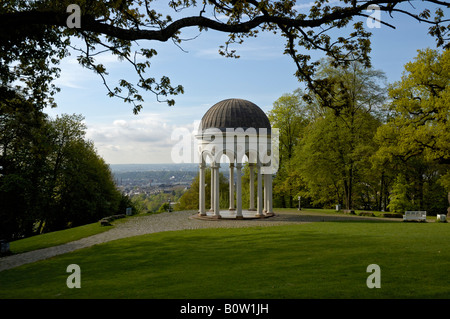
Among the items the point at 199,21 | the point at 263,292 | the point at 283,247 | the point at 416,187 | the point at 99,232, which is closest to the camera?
the point at 263,292

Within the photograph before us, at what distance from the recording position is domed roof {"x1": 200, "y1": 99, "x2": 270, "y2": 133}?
25.8 m

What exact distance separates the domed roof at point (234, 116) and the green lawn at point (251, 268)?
420 inches

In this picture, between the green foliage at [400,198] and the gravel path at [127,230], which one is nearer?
the gravel path at [127,230]

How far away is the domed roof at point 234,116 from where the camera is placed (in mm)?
25819

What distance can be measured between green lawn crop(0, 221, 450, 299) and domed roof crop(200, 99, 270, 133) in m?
10.7

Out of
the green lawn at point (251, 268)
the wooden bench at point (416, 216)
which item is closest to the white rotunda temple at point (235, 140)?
the green lawn at point (251, 268)

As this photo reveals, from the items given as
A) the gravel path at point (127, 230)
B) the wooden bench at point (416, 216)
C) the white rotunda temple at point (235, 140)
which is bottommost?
the gravel path at point (127, 230)

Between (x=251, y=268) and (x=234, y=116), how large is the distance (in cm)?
1695

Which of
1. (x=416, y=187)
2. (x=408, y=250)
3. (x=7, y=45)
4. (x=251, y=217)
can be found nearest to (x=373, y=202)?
(x=416, y=187)

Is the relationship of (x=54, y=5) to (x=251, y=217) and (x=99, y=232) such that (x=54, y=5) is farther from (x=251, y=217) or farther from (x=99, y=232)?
(x=251, y=217)

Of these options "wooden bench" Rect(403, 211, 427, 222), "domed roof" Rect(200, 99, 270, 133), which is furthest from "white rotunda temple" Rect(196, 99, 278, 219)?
"wooden bench" Rect(403, 211, 427, 222)

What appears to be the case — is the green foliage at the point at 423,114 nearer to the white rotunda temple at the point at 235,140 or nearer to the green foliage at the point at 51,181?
the white rotunda temple at the point at 235,140
